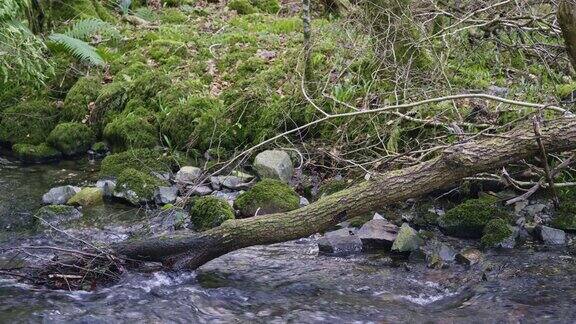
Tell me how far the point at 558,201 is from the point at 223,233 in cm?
294

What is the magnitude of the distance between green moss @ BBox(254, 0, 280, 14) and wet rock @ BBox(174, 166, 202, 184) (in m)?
6.56

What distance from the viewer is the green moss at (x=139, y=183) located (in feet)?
22.9

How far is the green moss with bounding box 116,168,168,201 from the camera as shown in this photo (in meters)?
6.98

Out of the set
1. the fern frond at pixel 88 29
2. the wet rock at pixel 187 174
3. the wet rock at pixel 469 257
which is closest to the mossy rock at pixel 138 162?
the wet rock at pixel 187 174

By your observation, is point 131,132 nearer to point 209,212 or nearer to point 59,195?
point 59,195

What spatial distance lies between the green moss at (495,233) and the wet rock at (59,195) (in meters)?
4.12

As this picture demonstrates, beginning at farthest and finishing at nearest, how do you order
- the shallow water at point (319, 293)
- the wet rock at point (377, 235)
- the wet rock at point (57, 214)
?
the wet rock at point (57, 214), the wet rock at point (377, 235), the shallow water at point (319, 293)

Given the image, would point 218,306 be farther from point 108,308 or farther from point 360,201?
point 360,201

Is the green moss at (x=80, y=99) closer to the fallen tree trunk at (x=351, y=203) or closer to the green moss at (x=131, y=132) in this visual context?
the green moss at (x=131, y=132)

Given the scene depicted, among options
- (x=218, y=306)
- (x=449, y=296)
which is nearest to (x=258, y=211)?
(x=218, y=306)

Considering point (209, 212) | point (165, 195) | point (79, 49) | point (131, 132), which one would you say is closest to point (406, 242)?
point (209, 212)

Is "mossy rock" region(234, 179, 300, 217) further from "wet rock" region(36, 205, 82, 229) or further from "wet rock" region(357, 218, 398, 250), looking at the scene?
A: "wet rock" region(36, 205, 82, 229)

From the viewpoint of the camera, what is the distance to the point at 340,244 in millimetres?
5746

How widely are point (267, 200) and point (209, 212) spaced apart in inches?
23.6
